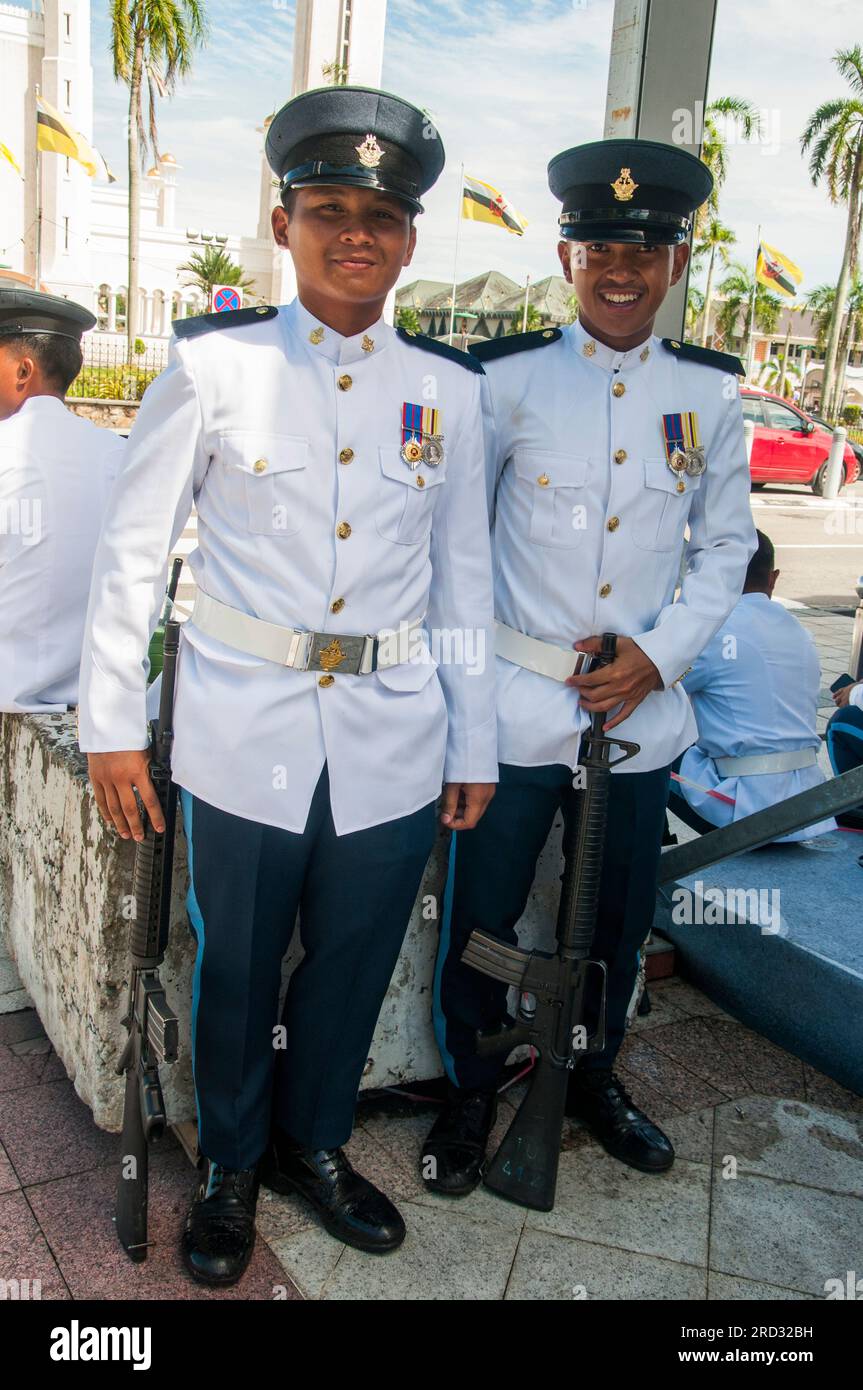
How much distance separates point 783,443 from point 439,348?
17.8m

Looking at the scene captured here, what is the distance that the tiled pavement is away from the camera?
2.21 metres

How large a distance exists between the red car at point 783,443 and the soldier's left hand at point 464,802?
56.9ft

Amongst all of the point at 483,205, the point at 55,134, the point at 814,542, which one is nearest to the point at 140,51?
the point at 55,134

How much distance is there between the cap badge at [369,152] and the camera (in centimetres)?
200

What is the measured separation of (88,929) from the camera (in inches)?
98.0

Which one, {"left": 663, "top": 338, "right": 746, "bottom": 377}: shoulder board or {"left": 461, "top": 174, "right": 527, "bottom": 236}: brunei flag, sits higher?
{"left": 461, "top": 174, "right": 527, "bottom": 236}: brunei flag

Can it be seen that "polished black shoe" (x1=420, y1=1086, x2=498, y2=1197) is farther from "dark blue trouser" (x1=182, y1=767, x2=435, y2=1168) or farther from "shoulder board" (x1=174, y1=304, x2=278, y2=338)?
"shoulder board" (x1=174, y1=304, x2=278, y2=338)

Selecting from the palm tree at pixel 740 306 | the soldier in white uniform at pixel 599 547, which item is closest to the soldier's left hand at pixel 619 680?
the soldier in white uniform at pixel 599 547

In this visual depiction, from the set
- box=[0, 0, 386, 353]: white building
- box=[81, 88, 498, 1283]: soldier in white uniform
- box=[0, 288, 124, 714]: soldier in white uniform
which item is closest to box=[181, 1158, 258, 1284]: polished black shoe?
box=[81, 88, 498, 1283]: soldier in white uniform

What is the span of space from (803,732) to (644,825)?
1172mm

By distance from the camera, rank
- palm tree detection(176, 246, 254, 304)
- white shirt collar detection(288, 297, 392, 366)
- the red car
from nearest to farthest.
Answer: white shirt collar detection(288, 297, 392, 366) < the red car < palm tree detection(176, 246, 254, 304)

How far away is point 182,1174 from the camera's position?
248cm

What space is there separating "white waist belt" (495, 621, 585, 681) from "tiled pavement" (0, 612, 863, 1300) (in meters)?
1.09

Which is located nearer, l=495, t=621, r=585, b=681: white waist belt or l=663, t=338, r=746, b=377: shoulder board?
l=495, t=621, r=585, b=681: white waist belt
